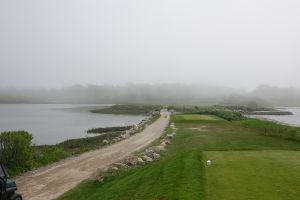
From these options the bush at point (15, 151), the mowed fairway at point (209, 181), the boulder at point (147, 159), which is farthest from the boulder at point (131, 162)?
the bush at point (15, 151)

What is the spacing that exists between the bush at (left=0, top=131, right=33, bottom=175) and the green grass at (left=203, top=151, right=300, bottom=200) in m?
12.3

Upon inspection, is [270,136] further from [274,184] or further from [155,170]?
[274,184]

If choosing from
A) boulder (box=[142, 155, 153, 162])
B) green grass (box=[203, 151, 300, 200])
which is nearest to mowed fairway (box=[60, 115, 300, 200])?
green grass (box=[203, 151, 300, 200])

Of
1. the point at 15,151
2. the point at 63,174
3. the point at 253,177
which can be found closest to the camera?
the point at 253,177

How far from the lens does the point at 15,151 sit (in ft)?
84.5

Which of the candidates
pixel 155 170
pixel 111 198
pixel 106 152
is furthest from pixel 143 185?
pixel 106 152

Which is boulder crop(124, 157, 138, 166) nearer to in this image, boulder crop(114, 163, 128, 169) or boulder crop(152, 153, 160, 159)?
boulder crop(114, 163, 128, 169)

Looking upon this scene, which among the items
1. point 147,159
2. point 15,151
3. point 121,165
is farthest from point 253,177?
point 15,151

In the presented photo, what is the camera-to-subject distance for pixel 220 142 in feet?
123

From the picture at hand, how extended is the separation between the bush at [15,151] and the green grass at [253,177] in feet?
40.2

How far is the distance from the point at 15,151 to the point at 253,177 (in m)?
16.7

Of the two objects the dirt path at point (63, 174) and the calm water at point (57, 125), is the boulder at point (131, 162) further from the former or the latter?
the calm water at point (57, 125)

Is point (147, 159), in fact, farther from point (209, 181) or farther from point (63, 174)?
point (209, 181)

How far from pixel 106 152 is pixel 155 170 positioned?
12.8 metres
